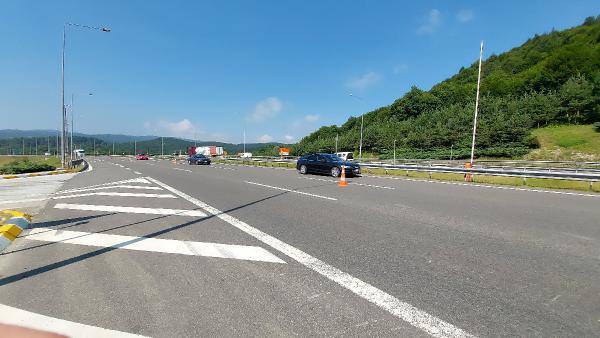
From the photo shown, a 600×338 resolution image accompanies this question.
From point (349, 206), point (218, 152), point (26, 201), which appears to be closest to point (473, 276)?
point (349, 206)

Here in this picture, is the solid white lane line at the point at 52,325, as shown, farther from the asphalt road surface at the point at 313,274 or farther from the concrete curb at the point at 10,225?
the concrete curb at the point at 10,225

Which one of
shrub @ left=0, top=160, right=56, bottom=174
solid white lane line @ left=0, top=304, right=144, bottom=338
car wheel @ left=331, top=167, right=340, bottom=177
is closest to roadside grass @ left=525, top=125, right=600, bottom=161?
car wheel @ left=331, top=167, right=340, bottom=177

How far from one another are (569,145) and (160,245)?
6074 cm

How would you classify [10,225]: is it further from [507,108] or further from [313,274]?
[507,108]

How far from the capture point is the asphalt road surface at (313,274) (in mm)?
2881

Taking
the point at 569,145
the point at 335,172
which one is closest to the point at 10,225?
the point at 335,172

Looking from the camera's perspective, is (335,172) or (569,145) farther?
(569,145)

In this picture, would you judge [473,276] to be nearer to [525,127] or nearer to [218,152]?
[525,127]

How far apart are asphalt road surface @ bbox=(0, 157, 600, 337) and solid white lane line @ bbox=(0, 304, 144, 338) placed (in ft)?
0.21

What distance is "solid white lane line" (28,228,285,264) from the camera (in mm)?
4727

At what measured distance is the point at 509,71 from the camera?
9988 centimetres

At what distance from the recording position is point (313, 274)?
Result: 3.95 meters

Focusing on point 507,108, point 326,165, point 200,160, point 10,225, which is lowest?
point 10,225

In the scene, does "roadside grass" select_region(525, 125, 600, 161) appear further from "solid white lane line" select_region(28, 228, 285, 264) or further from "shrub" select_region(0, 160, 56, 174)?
"shrub" select_region(0, 160, 56, 174)
